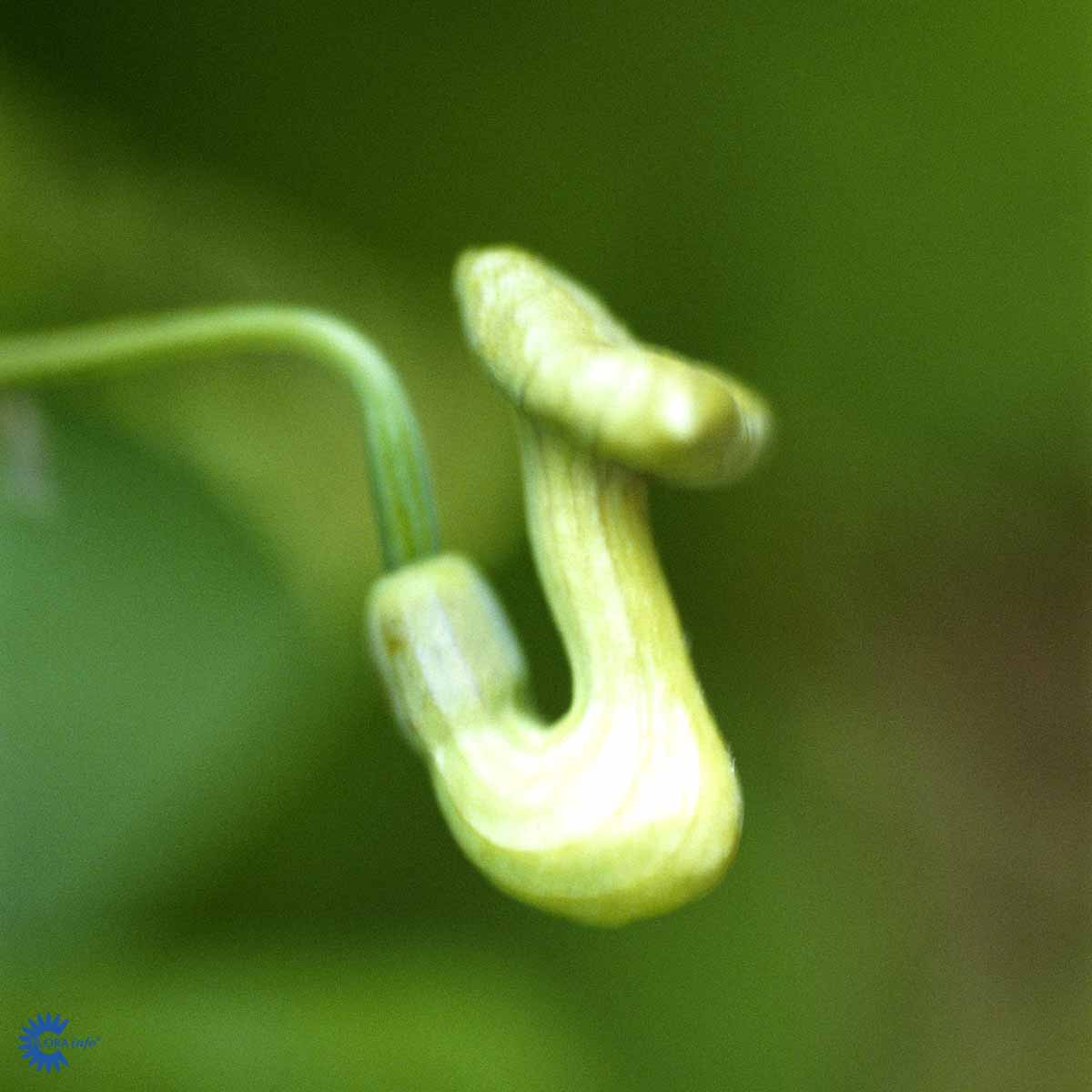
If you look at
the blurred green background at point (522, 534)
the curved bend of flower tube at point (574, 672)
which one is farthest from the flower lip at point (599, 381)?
the blurred green background at point (522, 534)

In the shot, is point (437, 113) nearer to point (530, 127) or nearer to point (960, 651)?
point (530, 127)

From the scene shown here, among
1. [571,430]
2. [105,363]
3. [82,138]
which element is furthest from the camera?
[82,138]

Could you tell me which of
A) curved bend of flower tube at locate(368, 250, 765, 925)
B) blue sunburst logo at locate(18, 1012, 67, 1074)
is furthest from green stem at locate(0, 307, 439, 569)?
blue sunburst logo at locate(18, 1012, 67, 1074)

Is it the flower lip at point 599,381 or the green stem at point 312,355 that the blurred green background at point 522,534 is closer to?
the green stem at point 312,355

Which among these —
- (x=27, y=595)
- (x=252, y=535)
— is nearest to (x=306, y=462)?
(x=252, y=535)

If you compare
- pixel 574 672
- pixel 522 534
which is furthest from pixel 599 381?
pixel 522 534

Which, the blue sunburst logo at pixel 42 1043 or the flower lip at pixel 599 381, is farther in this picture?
the blue sunburst logo at pixel 42 1043

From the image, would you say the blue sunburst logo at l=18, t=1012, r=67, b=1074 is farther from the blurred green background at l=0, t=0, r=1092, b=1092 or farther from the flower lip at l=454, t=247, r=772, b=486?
the flower lip at l=454, t=247, r=772, b=486
